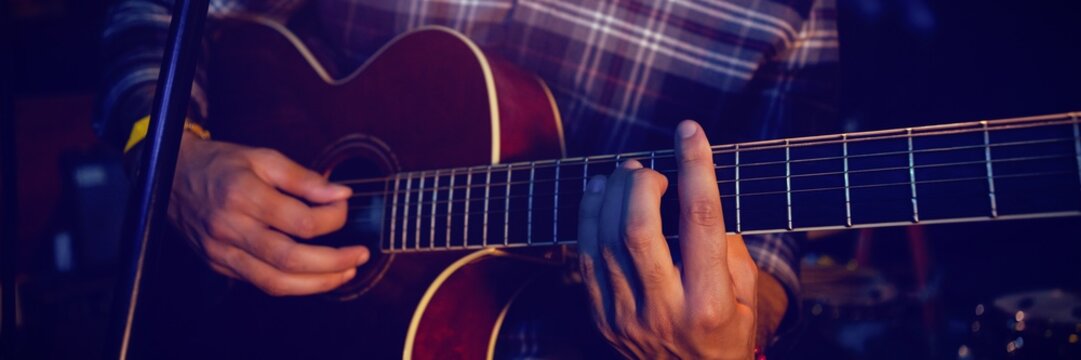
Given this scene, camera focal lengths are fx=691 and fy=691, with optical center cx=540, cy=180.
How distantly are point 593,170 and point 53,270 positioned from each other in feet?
8.55

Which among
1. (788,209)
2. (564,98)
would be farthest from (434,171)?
(788,209)

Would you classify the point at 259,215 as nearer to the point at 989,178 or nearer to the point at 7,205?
the point at 7,205

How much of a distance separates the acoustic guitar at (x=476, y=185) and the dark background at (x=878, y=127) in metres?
0.43

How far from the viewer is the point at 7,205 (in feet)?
3.16

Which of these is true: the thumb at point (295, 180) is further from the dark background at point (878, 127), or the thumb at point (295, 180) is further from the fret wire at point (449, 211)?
the dark background at point (878, 127)

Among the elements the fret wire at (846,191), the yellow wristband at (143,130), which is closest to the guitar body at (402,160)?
the yellow wristband at (143,130)

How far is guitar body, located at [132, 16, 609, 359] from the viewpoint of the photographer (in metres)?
1.13

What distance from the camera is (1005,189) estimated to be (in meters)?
0.77

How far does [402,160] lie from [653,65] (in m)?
0.53

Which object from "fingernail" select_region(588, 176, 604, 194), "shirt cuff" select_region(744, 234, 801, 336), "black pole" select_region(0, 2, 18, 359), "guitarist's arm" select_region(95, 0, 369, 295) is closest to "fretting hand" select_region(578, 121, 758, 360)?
"fingernail" select_region(588, 176, 604, 194)

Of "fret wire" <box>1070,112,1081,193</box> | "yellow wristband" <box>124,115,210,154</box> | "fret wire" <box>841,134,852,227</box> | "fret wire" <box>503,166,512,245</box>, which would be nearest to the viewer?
"fret wire" <box>1070,112,1081,193</box>

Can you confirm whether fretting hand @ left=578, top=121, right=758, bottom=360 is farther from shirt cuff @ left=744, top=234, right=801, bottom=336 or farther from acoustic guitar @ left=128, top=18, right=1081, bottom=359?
shirt cuff @ left=744, top=234, right=801, bottom=336

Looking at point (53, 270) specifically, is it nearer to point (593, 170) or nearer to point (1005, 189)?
point (593, 170)

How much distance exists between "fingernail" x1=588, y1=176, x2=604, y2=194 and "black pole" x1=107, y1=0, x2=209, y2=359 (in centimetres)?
52
